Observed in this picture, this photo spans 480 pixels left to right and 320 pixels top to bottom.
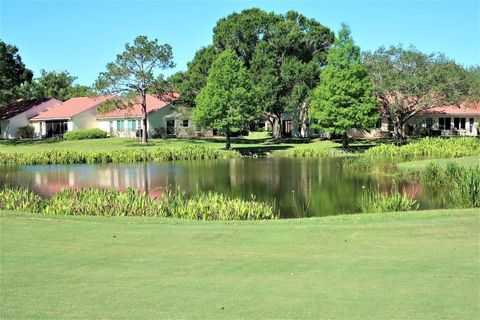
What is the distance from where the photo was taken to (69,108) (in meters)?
66.5

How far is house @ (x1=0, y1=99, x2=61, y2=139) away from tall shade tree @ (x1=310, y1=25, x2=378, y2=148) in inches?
1368

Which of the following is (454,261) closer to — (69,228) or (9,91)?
(69,228)

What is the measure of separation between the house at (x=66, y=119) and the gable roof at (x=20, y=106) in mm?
2113

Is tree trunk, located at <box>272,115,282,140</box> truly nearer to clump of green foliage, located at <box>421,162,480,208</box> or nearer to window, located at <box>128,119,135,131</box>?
window, located at <box>128,119,135,131</box>

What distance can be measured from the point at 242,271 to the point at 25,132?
6227 centimetres

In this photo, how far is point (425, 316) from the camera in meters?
5.86

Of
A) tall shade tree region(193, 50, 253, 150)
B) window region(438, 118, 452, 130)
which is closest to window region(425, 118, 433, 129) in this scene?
window region(438, 118, 452, 130)

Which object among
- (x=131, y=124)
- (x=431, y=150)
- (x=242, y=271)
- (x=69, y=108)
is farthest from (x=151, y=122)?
(x=242, y=271)

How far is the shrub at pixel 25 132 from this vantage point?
64938 millimetres

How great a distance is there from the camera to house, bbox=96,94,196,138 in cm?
6338

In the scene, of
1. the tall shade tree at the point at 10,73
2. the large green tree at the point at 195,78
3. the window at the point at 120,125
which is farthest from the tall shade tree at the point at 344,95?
the tall shade tree at the point at 10,73

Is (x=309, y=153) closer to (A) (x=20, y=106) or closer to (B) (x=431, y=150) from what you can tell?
(B) (x=431, y=150)

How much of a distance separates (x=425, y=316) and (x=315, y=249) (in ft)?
11.2

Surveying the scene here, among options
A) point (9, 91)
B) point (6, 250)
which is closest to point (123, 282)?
point (6, 250)
